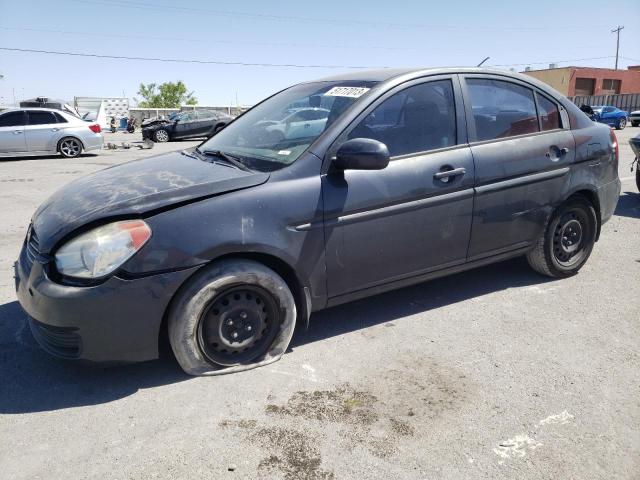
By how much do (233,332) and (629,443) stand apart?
1974mm

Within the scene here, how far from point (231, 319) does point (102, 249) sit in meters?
0.76

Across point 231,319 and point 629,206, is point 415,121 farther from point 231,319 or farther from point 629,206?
point 629,206

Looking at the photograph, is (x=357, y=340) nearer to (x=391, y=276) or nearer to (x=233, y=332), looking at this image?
(x=391, y=276)

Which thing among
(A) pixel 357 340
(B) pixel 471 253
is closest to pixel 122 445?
(A) pixel 357 340

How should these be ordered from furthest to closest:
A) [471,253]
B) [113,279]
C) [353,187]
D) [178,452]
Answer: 1. [471,253]
2. [353,187]
3. [113,279]
4. [178,452]

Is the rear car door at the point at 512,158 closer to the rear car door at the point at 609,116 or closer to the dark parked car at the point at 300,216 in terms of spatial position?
the dark parked car at the point at 300,216

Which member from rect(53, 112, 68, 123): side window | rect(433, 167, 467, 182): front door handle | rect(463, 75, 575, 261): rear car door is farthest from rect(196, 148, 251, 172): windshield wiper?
rect(53, 112, 68, 123): side window

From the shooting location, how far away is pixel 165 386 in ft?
9.21

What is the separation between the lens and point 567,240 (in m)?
4.29

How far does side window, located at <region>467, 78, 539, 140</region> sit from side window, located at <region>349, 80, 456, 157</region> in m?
0.23

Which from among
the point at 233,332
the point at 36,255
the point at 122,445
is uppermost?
the point at 36,255

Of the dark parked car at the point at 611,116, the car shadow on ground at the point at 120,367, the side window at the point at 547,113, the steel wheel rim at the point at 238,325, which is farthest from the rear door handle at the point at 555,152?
the dark parked car at the point at 611,116

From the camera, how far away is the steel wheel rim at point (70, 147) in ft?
49.6

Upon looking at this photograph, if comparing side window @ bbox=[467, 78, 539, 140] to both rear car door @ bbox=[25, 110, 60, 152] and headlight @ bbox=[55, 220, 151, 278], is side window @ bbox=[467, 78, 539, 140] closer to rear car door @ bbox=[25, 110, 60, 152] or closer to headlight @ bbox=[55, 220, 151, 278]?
headlight @ bbox=[55, 220, 151, 278]
